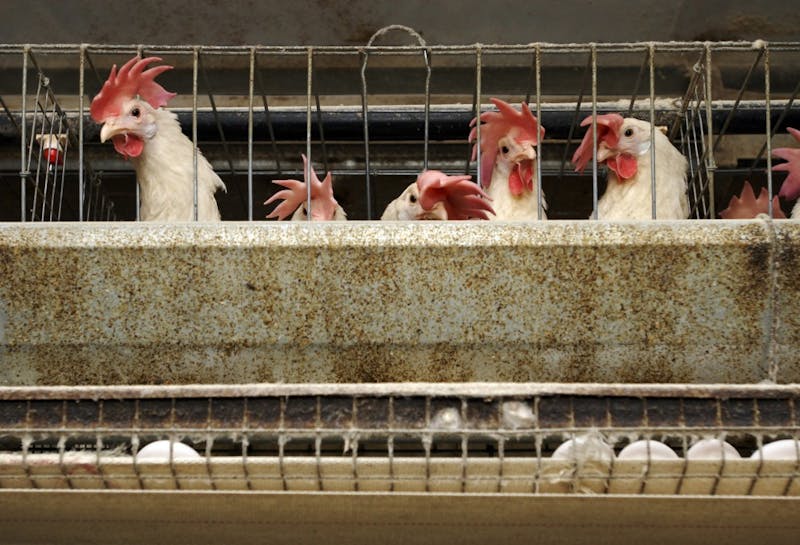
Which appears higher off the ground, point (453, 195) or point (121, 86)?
point (121, 86)

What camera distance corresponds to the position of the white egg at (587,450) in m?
1.86

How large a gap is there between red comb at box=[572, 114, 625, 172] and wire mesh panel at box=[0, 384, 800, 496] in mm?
1283

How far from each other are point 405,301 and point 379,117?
4.29 ft

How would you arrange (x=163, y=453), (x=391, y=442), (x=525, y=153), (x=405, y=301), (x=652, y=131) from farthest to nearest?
(x=525, y=153), (x=652, y=131), (x=405, y=301), (x=163, y=453), (x=391, y=442)

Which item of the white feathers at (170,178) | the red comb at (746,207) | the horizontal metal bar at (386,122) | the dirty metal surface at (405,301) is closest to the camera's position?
the dirty metal surface at (405,301)

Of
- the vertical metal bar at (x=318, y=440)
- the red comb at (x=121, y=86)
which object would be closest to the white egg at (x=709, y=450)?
the vertical metal bar at (x=318, y=440)


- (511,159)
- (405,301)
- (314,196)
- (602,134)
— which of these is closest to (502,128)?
(511,159)

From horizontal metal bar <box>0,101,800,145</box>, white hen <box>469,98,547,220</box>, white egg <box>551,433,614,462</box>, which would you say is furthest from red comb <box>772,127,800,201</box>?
white egg <box>551,433,614,462</box>

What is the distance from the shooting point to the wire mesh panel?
186cm

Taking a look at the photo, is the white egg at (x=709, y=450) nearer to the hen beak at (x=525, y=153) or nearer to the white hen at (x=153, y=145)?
the hen beak at (x=525, y=153)

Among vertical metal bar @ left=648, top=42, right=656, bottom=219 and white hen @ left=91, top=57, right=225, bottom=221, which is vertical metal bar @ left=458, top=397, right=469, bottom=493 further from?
white hen @ left=91, top=57, right=225, bottom=221

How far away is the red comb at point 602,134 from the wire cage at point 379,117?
201 millimetres

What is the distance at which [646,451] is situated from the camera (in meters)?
1.90

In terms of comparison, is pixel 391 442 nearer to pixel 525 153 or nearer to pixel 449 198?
pixel 449 198
